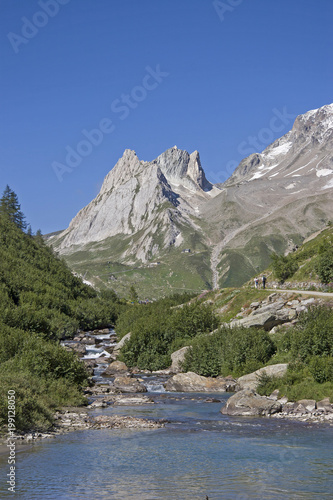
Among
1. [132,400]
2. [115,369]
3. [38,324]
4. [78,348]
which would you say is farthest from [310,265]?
[132,400]

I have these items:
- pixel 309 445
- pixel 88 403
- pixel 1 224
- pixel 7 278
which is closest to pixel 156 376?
pixel 88 403

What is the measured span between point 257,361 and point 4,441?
97.0 ft

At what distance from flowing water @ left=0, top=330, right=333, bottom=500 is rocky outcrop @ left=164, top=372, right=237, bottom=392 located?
13001 mm

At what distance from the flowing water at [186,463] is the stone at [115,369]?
25263mm

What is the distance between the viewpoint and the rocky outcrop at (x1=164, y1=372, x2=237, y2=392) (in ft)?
149

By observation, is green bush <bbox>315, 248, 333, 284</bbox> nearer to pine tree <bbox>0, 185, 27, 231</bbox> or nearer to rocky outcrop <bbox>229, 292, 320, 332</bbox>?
rocky outcrop <bbox>229, 292, 320, 332</bbox>

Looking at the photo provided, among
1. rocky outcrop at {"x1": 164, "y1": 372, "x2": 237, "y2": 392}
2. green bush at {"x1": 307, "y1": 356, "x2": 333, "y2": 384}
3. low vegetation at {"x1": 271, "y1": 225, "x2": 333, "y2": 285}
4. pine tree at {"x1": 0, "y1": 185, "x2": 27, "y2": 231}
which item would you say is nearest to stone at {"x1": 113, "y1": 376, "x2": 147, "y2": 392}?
rocky outcrop at {"x1": 164, "y1": 372, "x2": 237, "y2": 392}

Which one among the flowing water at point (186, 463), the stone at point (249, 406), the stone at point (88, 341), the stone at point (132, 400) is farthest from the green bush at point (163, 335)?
the flowing water at point (186, 463)

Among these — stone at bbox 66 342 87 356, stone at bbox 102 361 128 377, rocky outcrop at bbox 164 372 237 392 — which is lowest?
rocky outcrop at bbox 164 372 237 392

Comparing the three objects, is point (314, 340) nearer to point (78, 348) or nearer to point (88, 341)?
point (78, 348)

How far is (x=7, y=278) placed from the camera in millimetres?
94312

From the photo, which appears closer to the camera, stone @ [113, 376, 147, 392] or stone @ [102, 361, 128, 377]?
stone @ [113, 376, 147, 392]

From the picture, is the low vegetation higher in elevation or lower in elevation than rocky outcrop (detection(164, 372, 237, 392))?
higher

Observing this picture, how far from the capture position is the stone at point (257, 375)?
41.2 meters
